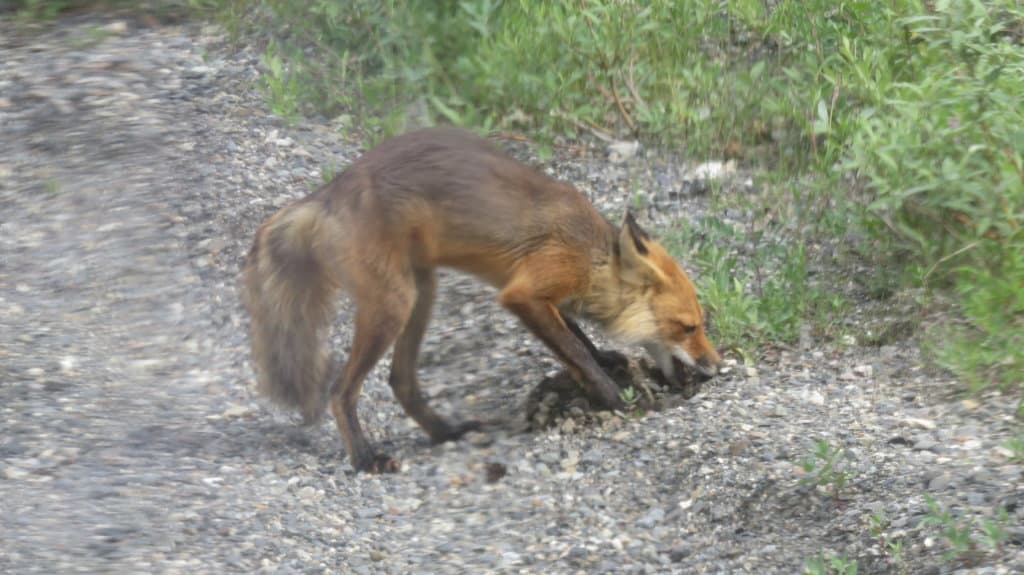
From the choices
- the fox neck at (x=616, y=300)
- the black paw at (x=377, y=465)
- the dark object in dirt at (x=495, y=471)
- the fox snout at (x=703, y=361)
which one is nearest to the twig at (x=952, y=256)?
the fox snout at (x=703, y=361)

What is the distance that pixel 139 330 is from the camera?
671 centimetres

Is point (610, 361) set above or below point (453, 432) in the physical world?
above

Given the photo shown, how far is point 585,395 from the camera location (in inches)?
246

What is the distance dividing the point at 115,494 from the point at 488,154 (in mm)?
2278

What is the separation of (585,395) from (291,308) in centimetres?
143

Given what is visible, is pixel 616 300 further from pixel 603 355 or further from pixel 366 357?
pixel 366 357

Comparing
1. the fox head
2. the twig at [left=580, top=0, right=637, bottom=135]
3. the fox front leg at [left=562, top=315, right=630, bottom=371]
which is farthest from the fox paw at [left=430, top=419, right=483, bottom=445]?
the twig at [left=580, top=0, right=637, bottom=135]

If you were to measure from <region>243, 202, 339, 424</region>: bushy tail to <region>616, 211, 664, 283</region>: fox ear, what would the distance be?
1.37 metres

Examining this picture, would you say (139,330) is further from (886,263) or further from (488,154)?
(886,263)

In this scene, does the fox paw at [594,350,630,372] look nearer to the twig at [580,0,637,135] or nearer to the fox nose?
the fox nose

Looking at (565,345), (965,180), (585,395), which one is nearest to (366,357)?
(565,345)

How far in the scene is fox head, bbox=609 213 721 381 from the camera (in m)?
6.25

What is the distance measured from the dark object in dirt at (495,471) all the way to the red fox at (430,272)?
15.4 inches

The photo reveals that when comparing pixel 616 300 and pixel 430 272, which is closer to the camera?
pixel 430 272
